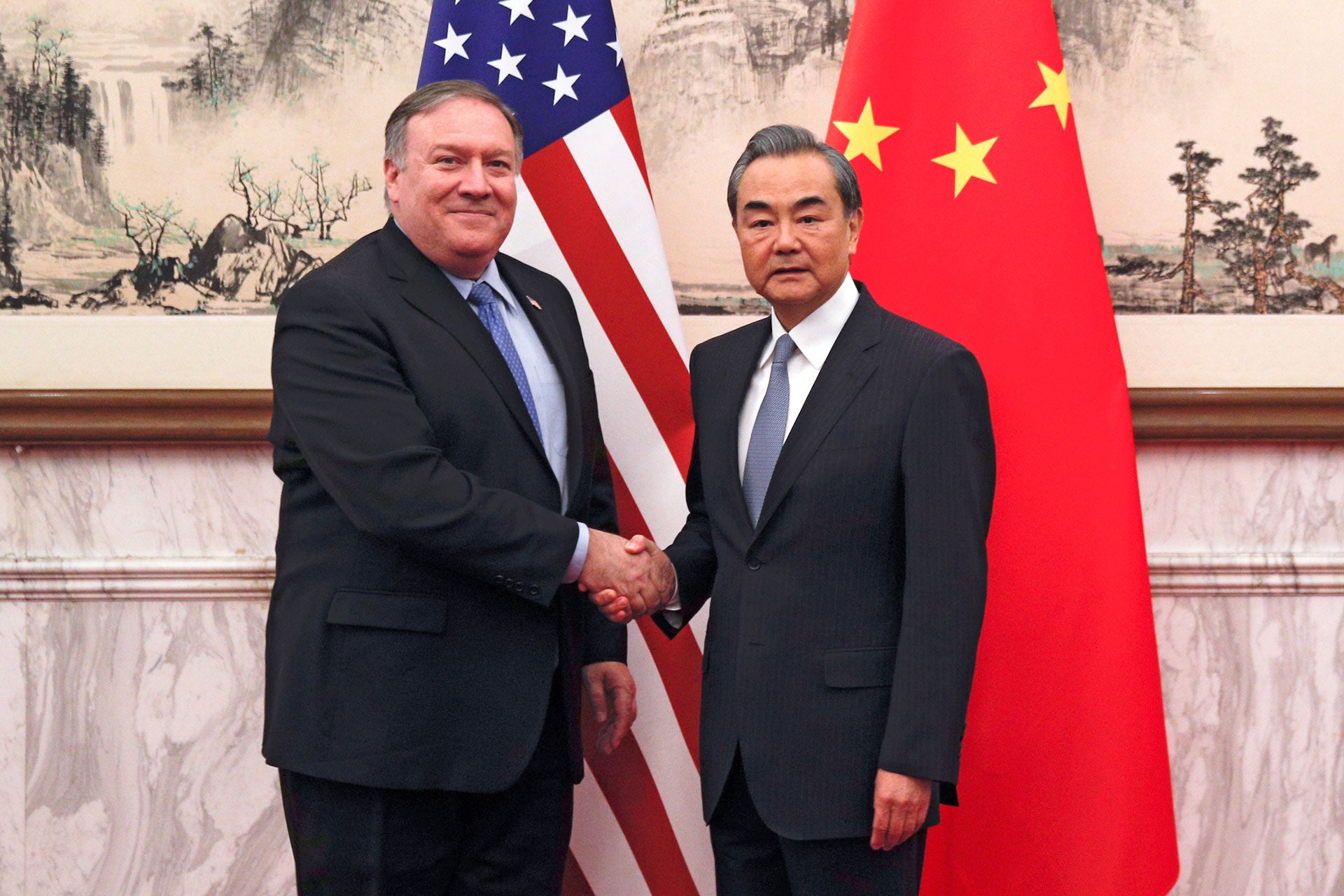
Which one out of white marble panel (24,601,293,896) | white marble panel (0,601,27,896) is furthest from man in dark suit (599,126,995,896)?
white marble panel (0,601,27,896)

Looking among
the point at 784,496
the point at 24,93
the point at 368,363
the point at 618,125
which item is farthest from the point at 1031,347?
the point at 24,93

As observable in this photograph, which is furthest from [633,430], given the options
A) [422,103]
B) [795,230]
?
[422,103]

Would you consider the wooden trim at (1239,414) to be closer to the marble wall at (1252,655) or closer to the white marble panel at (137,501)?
the marble wall at (1252,655)

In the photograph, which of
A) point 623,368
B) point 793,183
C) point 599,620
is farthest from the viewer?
point 623,368

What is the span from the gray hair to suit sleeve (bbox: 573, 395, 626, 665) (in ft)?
2.05

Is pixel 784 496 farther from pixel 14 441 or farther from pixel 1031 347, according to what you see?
pixel 14 441

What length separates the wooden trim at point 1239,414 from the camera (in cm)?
244

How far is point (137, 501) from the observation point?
2541 millimetres

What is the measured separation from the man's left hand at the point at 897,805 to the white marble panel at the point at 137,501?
1.66m

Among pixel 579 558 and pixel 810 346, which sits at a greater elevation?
pixel 810 346

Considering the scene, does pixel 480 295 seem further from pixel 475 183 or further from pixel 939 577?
pixel 939 577

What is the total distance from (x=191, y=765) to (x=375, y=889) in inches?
44.4

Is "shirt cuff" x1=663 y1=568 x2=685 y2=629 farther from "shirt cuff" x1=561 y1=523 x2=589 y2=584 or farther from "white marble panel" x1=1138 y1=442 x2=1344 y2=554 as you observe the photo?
"white marble panel" x1=1138 y1=442 x2=1344 y2=554

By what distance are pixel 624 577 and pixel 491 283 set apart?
2.02ft
